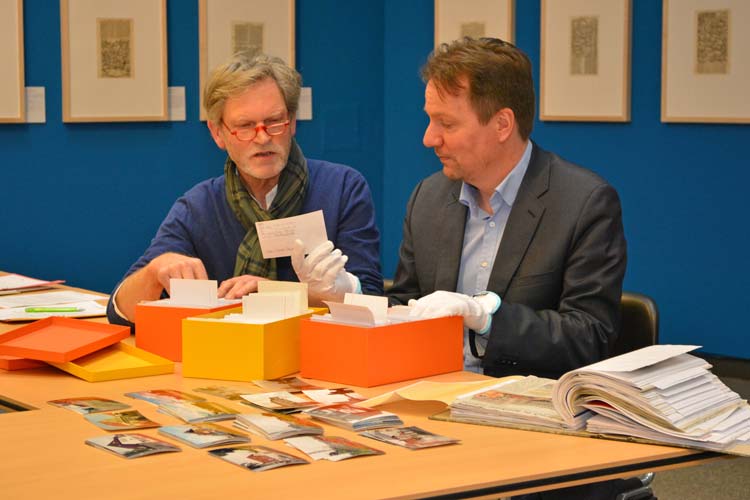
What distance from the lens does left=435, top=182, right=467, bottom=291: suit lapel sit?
3.07m

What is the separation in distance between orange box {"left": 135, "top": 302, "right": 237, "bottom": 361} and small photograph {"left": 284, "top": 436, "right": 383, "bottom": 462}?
0.78 metres

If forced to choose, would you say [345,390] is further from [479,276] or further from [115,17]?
[115,17]

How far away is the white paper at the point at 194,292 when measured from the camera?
2.80m

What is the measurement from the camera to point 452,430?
7.13 ft

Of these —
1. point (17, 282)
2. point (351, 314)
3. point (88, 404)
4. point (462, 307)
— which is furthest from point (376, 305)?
point (17, 282)

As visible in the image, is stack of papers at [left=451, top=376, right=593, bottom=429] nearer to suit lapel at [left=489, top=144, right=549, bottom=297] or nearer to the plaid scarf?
suit lapel at [left=489, top=144, right=549, bottom=297]

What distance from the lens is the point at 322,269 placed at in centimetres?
296

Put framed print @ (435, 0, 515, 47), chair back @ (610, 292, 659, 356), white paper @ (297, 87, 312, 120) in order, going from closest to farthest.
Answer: chair back @ (610, 292, 659, 356) → framed print @ (435, 0, 515, 47) → white paper @ (297, 87, 312, 120)

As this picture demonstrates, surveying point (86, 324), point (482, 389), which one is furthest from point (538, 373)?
point (86, 324)

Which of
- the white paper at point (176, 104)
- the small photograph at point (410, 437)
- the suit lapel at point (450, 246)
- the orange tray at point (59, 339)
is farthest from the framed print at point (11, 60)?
the small photograph at point (410, 437)

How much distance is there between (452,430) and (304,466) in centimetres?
36

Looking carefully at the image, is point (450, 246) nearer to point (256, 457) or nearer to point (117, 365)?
point (117, 365)

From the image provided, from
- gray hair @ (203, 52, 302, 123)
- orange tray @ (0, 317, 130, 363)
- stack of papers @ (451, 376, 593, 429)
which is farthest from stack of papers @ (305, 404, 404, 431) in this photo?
gray hair @ (203, 52, 302, 123)

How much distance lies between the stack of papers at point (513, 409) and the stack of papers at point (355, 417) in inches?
5.3
